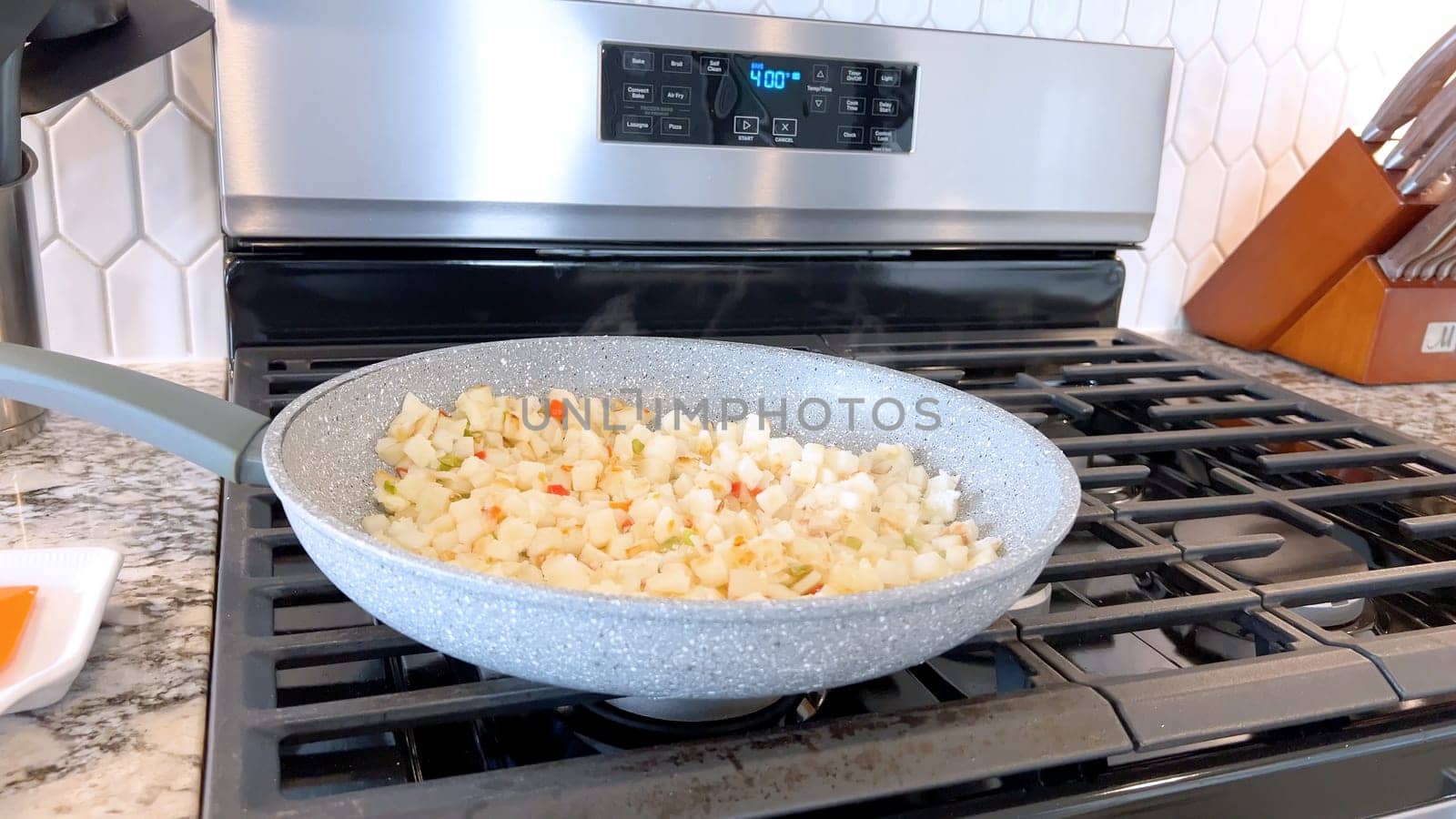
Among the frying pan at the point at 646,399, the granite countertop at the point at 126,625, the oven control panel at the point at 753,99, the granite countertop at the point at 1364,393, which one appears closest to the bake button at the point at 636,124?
the oven control panel at the point at 753,99

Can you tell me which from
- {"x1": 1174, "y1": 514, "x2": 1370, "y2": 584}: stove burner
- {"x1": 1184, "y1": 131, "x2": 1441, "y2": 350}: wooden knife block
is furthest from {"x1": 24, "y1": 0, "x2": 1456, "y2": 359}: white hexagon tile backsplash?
{"x1": 1174, "y1": 514, "x2": 1370, "y2": 584}: stove burner

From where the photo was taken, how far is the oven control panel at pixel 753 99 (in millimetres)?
890

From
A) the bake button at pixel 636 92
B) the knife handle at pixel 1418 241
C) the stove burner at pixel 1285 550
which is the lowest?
the stove burner at pixel 1285 550

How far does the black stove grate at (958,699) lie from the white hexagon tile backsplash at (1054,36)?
0.24 meters

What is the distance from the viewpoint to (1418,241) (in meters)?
1.03

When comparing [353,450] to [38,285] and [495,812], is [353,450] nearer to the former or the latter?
[495,812]

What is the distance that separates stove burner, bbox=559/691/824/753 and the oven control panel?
0.54 meters

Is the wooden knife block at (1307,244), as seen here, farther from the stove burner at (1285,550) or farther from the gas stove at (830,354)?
the stove burner at (1285,550)

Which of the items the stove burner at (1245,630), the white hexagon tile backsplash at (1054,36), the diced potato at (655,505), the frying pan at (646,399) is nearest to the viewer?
the frying pan at (646,399)

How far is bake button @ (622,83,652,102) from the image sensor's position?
0.89m

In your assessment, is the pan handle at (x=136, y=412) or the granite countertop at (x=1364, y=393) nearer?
the pan handle at (x=136, y=412)

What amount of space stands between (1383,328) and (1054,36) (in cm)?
44

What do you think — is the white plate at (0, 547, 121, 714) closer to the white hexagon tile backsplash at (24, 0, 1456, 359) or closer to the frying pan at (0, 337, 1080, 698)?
the frying pan at (0, 337, 1080, 698)

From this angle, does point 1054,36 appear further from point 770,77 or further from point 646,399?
point 646,399
